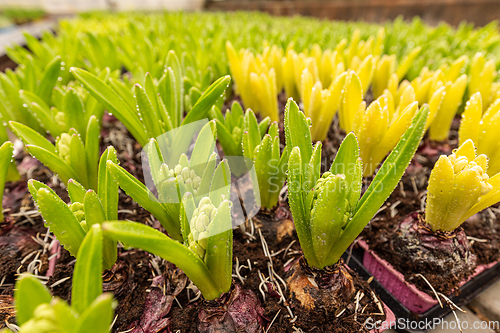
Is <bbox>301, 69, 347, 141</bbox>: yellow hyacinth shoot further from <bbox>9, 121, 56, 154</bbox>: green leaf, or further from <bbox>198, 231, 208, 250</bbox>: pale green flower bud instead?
<bbox>9, 121, 56, 154</bbox>: green leaf

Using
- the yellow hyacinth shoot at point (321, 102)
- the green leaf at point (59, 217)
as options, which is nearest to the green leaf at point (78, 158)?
the green leaf at point (59, 217)

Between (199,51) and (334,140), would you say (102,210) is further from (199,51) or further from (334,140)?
(199,51)

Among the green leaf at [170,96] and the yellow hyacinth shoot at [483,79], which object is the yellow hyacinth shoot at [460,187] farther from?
the green leaf at [170,96]

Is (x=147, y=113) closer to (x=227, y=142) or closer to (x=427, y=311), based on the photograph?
(x=227, y=142)

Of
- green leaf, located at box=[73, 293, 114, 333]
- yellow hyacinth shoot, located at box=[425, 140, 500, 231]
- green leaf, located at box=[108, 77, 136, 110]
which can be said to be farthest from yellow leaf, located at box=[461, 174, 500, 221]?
green leaf, located at box=[108, 77, 136, 110]

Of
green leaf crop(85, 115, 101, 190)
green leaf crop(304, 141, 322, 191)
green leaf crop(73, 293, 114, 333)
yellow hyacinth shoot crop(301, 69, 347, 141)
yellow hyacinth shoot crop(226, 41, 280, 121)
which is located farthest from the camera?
yellow hyacinth shoot crop(226, 41, 280, 121)

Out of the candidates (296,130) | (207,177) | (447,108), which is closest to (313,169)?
(296,130)

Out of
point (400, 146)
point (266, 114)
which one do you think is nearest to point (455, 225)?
point (400, 146)
